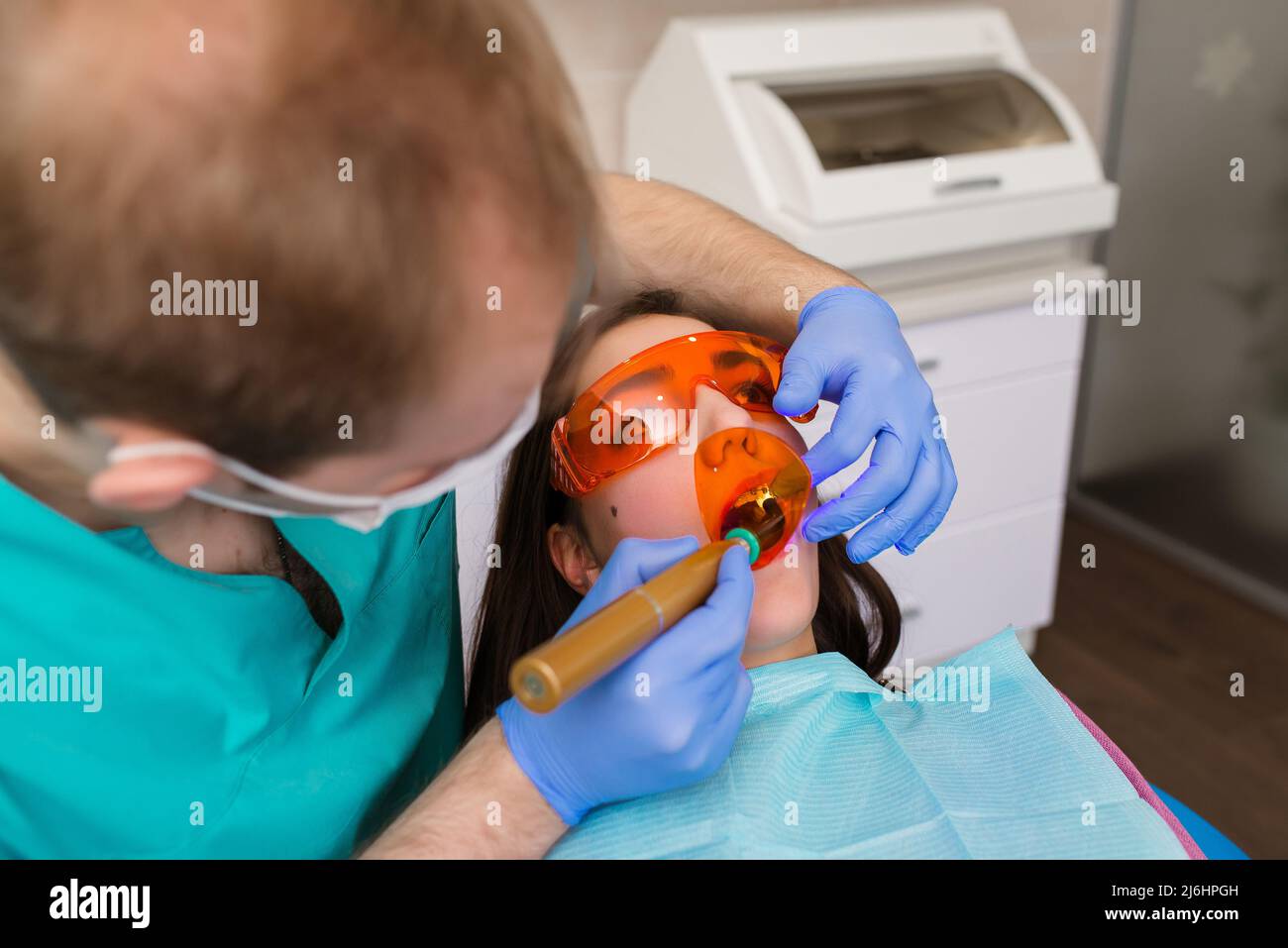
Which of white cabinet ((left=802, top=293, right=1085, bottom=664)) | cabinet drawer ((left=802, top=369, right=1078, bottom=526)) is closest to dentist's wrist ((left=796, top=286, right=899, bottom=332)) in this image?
white cabinet ((left=802, top=293, right=1085, bottom=664))

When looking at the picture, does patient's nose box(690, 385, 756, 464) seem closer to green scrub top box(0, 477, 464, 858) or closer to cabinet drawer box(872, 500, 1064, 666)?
green scrub top box(0, 477, 464, 858)

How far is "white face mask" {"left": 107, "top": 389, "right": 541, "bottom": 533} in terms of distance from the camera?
618 mm

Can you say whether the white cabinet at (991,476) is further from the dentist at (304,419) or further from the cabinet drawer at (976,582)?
the dentist at (304,419)

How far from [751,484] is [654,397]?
12 cm

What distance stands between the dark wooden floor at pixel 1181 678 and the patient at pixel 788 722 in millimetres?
1248

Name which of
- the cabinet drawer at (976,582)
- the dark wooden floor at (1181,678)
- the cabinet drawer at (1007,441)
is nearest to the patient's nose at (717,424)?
the cabinet drawer at (1007,441)

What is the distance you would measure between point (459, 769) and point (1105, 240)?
2.65 metres

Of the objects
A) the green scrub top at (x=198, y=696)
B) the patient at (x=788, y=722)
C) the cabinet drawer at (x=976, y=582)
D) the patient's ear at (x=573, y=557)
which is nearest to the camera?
the green scrub top at (x=198, y=696)

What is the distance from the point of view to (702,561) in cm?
89

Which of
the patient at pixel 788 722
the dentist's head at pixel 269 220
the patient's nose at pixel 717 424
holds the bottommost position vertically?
the patient at pixel 788 722

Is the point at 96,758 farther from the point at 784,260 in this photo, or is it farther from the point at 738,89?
the point at 738,89

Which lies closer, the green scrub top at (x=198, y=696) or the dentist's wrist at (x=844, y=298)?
the green scrub top at (x=198, y=696)

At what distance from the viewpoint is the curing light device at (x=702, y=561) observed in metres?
0.69
